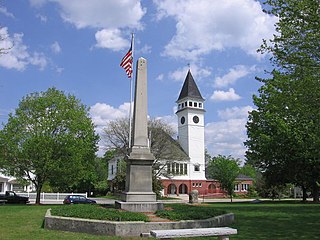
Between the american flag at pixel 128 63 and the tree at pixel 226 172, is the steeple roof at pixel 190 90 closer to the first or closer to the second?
the tree at pixel 226 172

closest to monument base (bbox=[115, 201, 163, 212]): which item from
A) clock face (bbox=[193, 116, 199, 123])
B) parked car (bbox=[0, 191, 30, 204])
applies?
parked car (bbox=[0, 191, 30, 204])

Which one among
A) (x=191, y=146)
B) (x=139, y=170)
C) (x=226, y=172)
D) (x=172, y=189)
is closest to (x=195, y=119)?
(x=191, y=146)

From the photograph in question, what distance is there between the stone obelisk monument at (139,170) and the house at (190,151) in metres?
44.5

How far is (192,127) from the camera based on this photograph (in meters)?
64.8

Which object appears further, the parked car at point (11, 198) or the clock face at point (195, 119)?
the clock face at point (195, 119)

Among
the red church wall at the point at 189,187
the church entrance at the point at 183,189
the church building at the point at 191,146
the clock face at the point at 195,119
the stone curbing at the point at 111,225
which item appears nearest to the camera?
the stone curbing at the point at 111,225

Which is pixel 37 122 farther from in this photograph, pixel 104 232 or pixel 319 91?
pixel 319 91

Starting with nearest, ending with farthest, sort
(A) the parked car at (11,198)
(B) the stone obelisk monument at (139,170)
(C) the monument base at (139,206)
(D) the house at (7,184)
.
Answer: (C) the monument base at (139,206) → (B) the stone obelisk monument at (139,170) → (A) the parked car at (11,198) → (D) the house at (7,184)

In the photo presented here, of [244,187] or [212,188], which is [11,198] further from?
[244,187]

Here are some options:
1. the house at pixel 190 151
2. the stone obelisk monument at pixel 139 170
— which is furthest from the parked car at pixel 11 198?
the house at pixel 190 151

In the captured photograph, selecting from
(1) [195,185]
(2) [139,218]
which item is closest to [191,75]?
(1) [195,185]

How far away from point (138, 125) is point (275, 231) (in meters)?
6.68

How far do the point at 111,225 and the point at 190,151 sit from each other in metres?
53.9

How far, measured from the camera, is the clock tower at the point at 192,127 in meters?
64.0
